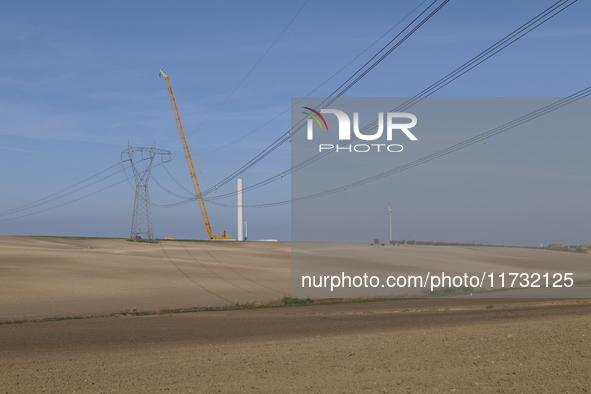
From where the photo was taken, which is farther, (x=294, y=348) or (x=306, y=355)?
(x=294, y=348)

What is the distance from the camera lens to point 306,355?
13875 millimetres

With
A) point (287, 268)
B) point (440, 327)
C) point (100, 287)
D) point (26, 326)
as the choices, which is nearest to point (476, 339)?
point (440, 327)

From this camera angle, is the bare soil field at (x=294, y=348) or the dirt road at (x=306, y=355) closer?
the dirt road at (x=306, y=355)

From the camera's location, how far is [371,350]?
14.3 m

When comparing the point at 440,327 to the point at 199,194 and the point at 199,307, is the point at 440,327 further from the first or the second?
the point at 199,194

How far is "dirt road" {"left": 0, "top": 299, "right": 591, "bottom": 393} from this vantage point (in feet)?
35.4

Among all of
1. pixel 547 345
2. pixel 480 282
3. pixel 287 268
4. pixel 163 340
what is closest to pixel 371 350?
pixel 547 345

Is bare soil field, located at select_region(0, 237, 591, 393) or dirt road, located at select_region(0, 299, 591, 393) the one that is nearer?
dirt road, located at select_region(0, 299, 591, 393)

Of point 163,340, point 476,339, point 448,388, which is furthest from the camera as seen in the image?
point 163,340

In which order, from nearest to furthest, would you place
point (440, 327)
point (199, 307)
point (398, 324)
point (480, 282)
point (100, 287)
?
point (440, 327)
point (398, 324)
point (199, 307)
point (100, 287)
point (480, 282)

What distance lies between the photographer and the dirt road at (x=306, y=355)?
10.8m

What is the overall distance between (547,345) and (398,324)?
22.6 feet

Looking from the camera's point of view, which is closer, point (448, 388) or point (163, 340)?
point (448, 388)

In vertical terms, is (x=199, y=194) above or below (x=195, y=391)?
above
